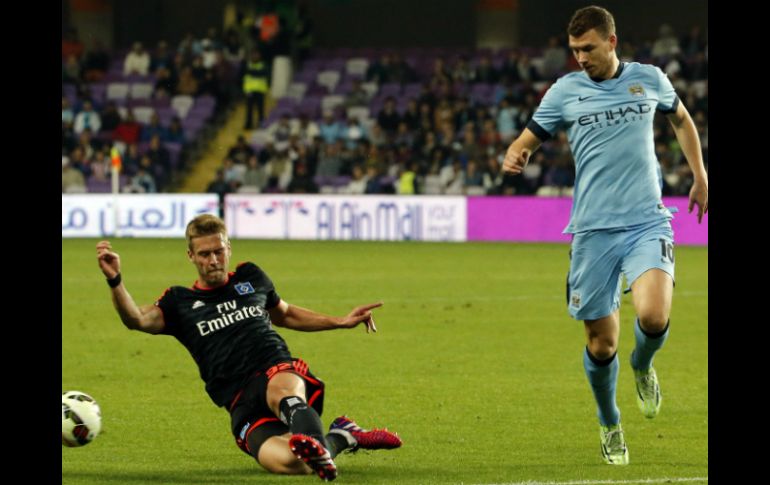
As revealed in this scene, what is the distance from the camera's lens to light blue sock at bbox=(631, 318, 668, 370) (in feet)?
23.1

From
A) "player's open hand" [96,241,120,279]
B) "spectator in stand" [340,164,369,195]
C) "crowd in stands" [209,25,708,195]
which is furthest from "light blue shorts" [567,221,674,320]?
"spectator in stand" [340,164,369,195]

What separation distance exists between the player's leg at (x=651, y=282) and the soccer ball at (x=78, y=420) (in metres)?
2.71

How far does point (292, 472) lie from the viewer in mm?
6676

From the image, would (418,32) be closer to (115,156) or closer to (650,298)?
(115,156)

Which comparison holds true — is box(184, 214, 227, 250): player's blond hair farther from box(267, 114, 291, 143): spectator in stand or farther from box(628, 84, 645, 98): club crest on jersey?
box(267, 114, 291, 143): spectator in stand

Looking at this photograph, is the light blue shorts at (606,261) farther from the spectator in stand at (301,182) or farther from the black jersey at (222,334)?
the spectator in stand at (301,182)

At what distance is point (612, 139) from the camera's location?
7129 millimetres

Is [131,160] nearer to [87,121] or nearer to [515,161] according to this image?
[87,121]

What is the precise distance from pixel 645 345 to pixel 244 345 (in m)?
1.97

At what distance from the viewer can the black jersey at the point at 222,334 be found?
703cm

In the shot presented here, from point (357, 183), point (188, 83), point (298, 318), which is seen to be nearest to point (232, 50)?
point (188, 83)

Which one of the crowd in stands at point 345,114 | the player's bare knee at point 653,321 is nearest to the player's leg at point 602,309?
the player's bare knee at point 653,321

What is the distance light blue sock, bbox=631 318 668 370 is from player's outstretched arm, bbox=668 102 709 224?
694 mm

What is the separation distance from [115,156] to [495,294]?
13.5 meters
